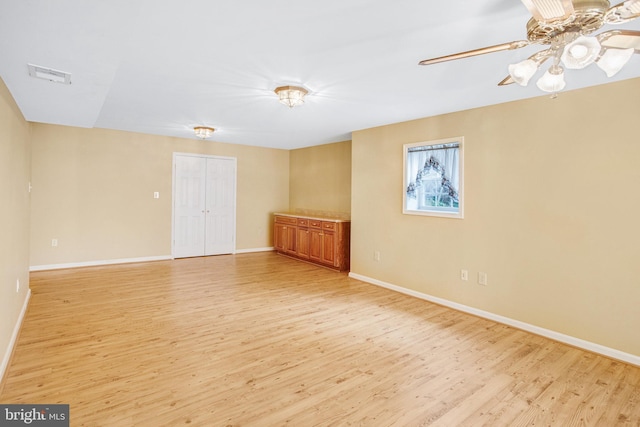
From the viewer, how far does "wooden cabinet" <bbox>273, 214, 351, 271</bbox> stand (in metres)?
5.71

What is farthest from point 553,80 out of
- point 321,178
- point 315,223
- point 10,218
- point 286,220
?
point 286,220

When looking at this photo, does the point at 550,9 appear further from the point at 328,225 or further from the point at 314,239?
the point at 314,239

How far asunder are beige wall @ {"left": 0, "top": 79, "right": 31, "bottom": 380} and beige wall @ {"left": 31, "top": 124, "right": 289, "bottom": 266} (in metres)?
2.09

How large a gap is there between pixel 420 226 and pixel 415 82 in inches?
78.4

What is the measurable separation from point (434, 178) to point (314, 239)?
107 inches

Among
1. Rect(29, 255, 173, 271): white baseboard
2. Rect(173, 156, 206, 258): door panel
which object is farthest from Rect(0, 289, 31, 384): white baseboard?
Rect(173, 156, 206, 258): door panel

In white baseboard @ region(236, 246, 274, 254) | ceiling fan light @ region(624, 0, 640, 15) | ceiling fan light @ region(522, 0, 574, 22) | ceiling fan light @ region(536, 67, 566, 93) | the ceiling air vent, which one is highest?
the ceiling air vent

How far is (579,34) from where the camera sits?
1.56m

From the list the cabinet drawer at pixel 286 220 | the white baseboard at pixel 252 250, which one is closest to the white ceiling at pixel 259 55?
the cabinet drawer at pixel 286 220

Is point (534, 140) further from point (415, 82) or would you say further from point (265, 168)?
point (265, 168)

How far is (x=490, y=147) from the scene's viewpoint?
11.8 ft

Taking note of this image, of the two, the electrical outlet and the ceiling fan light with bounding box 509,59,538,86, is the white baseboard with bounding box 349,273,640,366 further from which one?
the ceiling fan light with bounding box 509,59,538,86

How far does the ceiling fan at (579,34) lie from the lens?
4.50 ft

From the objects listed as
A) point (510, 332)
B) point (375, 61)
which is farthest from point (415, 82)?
point (510, 332)
